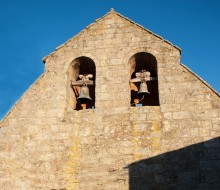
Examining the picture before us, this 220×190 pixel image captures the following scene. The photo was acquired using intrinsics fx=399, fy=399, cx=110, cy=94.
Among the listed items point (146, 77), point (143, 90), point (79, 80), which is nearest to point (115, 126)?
point (143, 90)

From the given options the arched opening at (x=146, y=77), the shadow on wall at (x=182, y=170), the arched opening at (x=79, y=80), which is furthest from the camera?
the arched opening at (x=79, y=80)

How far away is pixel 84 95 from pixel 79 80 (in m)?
0.50

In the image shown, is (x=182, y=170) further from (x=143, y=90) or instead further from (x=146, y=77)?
(x=146, y=77)

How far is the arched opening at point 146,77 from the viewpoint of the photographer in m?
9.49

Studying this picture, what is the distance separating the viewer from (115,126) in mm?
8562

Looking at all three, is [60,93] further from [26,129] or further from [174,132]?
[174,132]

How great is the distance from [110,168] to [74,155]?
2.70ft

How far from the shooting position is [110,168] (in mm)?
8086

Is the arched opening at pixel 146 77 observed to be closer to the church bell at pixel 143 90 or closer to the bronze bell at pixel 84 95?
the church bell at pixel 143 90

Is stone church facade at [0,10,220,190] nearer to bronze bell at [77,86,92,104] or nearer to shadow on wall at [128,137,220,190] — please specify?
shadow on wall at [128,137,220,190]

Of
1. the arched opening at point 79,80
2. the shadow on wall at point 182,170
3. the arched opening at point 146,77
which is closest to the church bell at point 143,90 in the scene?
the arched opening at point 146,77

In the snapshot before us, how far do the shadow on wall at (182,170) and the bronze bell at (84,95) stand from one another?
2.24 meters

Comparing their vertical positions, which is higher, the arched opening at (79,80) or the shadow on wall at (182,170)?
the arched opening at (79,80)

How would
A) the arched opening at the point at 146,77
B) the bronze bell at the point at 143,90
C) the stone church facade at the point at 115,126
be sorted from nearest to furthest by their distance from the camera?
the stone church facade at the point at 115,126, the bronze bell at the point at 143,90, the arched opening at the point at 146,77
